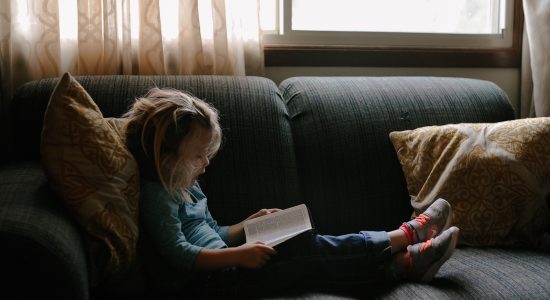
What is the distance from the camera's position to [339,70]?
230 centimetres

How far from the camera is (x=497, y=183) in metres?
1.63

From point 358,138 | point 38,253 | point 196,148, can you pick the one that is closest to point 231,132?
point 196,148

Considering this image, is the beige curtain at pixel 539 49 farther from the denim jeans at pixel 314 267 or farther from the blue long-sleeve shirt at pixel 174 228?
the blue long-sleeve shirt at pixel 174 228

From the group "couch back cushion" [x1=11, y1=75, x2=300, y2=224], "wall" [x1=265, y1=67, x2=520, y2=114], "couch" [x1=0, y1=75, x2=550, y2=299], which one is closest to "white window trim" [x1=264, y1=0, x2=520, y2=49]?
"wall" [x1=265, y1=67, x2=520, y2=114]

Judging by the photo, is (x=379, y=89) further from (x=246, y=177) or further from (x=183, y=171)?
(x=183, y=171)

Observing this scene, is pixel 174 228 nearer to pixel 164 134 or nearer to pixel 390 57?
pixel 164 134

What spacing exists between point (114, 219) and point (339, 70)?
1.33 m

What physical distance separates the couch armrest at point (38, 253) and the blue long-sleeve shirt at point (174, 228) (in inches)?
8.4

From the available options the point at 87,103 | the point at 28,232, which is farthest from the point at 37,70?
the point at 28,232

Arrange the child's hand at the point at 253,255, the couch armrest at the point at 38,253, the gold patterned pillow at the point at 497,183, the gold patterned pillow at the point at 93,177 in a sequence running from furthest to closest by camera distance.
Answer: the gold patterned pillow at the point at 497,183
the child's hand at the point at 253,255
the gold patterned pillow at the point at 93,177
the couch armrest at the point at 38,253

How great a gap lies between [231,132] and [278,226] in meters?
0.38

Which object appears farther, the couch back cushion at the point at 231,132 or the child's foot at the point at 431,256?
the couch back cushion at the point at 231,132

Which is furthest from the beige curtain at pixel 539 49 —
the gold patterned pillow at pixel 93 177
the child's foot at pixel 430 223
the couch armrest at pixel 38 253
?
the couch armrest at pixel 38 253

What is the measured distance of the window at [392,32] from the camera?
2.29 m
